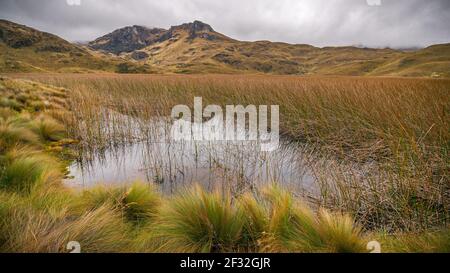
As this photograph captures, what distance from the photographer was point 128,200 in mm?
2717

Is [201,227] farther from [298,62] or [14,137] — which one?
[298,62]

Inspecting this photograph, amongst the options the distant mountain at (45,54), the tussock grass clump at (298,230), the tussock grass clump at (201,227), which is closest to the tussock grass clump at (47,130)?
the tussock grass clump at (201,227)

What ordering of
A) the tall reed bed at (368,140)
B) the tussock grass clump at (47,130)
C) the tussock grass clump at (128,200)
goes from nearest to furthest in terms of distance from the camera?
the tussock grass clump at (128,200) → the tall reed bed at (368,140) → the tussock grass clump at (47,130)

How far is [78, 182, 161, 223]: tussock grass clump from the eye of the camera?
259 centimetres

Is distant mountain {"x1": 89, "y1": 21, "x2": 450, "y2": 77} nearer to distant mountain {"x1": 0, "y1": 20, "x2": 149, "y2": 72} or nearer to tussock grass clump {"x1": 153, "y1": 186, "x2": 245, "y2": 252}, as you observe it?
distant mountain {"x1": 0, "y1": 20, "x2": 149, "y2": 72}

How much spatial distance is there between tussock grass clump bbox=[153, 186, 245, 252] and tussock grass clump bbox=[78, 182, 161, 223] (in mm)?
425

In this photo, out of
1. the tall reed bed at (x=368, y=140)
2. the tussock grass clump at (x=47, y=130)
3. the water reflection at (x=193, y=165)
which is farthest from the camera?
the tussock grass clump at (x=47, y=130)

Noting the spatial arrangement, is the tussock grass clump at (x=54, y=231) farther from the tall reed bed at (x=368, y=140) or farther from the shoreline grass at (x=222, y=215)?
the tall reed bed at (x=368, y=140)

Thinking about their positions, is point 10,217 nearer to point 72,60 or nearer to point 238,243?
point 238,243

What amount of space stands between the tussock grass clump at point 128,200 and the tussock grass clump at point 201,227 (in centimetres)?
43

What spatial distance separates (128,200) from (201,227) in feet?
3.41

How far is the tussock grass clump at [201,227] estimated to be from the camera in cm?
198

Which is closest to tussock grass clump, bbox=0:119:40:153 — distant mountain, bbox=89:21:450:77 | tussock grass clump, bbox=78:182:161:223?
tussock grass clump, bbox=78:182:161:223
